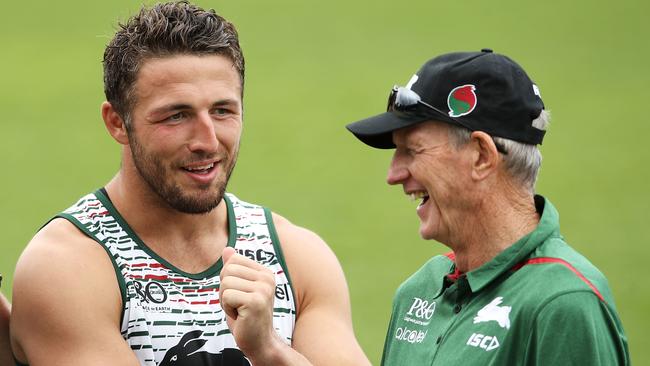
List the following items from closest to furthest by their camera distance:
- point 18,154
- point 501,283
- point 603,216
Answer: point 501,283 < point 603,216 < point 18,154

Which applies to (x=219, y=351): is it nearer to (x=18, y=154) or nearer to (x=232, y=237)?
(x=232, y=237)

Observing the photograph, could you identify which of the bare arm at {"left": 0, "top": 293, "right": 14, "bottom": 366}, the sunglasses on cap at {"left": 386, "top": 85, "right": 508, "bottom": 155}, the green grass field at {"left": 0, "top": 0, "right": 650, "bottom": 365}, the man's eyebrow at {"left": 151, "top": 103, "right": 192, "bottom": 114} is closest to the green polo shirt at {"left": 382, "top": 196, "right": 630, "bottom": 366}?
the sunglasses on cap at {"left": 386, "top": 85, "right": 508, "bottom": 155}

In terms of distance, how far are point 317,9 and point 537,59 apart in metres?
3.70

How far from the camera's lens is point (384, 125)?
4.10 metres

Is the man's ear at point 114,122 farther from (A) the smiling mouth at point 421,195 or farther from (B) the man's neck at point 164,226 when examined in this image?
(A) the smiling mouth at point 421,195

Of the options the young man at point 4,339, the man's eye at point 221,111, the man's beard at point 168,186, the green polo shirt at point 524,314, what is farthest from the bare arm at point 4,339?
the green polo shirt at point 524,314

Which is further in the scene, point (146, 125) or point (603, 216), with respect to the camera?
point (603, 216)

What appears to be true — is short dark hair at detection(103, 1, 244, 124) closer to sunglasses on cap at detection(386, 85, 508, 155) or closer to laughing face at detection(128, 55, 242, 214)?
laughing face at detection(128, 55, 242, 214)

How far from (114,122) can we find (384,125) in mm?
1142

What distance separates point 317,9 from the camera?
64.1ft

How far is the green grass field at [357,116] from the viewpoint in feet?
41.8

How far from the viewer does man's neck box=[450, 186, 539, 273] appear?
13.0ft

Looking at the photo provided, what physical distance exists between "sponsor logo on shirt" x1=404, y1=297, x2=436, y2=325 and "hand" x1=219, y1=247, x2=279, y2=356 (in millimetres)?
464

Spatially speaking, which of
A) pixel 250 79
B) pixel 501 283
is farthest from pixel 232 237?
pixel 250 79
